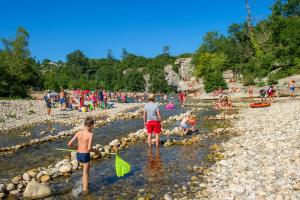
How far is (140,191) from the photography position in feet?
31.6

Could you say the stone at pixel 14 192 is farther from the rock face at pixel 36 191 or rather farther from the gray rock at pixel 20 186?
the rock face at pixel 36 191

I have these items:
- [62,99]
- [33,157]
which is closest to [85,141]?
[33,157]

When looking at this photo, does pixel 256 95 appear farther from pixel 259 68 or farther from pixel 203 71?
pixel 203 71

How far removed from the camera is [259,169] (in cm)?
1022

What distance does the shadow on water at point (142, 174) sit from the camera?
9648 millimetres

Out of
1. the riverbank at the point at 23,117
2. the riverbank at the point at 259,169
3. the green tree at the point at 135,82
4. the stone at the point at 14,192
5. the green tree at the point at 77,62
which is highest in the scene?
the green tree at the point at 77,62

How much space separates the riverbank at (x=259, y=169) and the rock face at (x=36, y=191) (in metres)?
4.75

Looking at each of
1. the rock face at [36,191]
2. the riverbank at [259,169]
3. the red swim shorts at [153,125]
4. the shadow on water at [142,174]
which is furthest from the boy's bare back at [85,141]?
the red swim shorts at [153,125]

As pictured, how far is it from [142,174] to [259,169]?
395cm

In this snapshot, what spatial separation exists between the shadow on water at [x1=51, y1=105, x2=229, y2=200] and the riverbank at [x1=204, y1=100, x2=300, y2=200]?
123 cm

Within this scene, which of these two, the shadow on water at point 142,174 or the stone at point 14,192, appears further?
the stone at point 14,192

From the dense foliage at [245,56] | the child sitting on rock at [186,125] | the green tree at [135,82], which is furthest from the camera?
the green tree at [135,82]

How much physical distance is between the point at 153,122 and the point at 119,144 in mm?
2814

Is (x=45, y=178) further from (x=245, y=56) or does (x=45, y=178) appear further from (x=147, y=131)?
(x=245, y=56)
